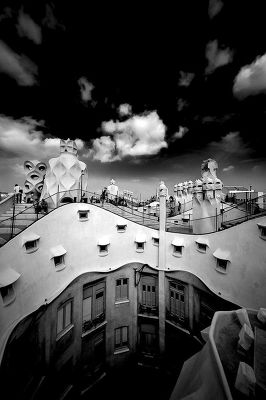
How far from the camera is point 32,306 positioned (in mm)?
7949

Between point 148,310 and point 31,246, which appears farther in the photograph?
point 148,310

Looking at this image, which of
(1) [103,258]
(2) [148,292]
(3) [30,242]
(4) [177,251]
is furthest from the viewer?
(2) [148,292]

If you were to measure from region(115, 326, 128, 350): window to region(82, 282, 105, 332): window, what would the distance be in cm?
223

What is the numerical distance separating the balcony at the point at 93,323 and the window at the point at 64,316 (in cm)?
153

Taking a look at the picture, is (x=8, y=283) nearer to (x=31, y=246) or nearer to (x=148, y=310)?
(x=31, y=246)

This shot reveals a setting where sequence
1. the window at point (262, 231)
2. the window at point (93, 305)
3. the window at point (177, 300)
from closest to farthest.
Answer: the window at point (262, 231)
the window at point (93, 305)
the window at point (177, 300)

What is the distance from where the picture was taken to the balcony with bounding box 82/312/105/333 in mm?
11698

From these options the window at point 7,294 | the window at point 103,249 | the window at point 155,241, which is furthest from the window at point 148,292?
the window at point 7,294

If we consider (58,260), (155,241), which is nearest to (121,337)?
(155,241)

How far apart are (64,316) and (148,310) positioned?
7.28 m

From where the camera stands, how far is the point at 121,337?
13.6 meters

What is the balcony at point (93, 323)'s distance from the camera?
11.7 m

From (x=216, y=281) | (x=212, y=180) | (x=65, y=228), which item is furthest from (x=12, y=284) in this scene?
(x=212, y=180)

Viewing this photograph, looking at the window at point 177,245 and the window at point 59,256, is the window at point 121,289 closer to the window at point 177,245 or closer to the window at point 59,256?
the window at point 177,245
